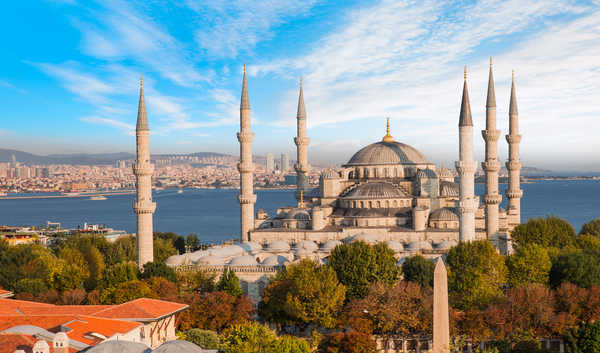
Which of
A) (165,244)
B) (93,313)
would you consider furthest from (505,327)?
(165,244)

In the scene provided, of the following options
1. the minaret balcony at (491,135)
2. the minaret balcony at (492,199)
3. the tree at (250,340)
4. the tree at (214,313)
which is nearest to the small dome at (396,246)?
the minaret balcony at (492,199)

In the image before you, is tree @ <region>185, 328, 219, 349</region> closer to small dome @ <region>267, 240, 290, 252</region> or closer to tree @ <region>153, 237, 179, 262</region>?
small dome @ <region>267, 240, 290, 252</region>

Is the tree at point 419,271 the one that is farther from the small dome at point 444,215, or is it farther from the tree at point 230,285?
the small dome at point 444,215

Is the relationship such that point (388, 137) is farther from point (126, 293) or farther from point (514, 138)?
point (126, 293)

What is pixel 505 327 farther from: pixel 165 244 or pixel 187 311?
pixel 165 244

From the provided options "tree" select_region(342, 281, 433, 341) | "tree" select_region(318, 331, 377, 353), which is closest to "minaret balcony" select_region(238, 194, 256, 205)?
"tree" select_region(342, 281, 433, 341)

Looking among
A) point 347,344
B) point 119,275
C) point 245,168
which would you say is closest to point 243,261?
point 119,275
